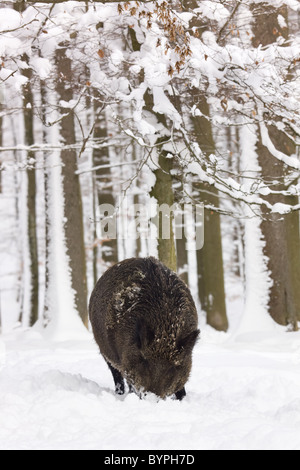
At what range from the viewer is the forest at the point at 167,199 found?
17.9ft

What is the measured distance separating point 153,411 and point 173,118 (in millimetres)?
6651

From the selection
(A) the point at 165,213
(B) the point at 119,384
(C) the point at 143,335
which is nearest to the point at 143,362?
(C) the point at 143,335

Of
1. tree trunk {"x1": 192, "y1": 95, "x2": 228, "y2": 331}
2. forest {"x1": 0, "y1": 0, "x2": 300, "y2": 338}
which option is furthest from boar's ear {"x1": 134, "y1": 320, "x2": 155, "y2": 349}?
tree trunk {"x1": 192, "y1": 95, "x2": 228, "y2": 331}

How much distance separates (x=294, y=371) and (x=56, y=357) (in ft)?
13.5

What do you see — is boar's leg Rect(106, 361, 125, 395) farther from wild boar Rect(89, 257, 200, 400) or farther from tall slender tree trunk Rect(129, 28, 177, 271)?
tall slender tree trunk Rect(129, 28, 177, 271)

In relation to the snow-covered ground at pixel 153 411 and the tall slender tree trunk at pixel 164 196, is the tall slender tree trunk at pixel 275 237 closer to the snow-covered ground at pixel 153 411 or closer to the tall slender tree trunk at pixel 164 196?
the tall slender tree trunk at pixel 164 196

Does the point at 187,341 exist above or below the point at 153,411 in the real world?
above

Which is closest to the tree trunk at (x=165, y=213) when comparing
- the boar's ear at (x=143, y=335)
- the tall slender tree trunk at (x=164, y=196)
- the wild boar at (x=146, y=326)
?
the tall slender tree trunk at (x=164, y=196)

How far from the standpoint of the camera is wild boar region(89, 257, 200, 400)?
5.78 meters

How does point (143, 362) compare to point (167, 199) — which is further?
point (167, 199)

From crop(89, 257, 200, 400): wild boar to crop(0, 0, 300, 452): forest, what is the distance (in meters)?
0.25

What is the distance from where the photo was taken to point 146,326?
580cm

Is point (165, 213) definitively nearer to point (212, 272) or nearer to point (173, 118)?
point (173, 118)
